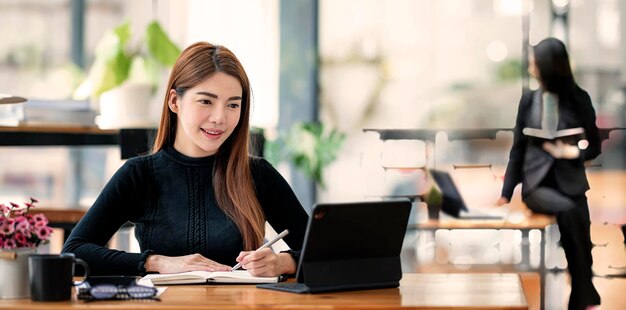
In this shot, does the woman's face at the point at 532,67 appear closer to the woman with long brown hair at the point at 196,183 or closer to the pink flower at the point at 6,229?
the woman with long brown hair at the point at 196,183

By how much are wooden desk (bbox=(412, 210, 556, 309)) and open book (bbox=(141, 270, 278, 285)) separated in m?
3.78

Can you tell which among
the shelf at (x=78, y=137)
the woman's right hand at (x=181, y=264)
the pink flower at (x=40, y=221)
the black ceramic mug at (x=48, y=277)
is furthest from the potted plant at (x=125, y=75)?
the black ceramic mug at (x=48, y=277)

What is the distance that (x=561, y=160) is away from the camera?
230 inches

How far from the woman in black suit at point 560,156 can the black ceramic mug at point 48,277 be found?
13.4 ft

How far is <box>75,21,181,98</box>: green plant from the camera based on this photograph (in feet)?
17.5

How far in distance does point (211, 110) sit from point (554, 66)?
3639mm

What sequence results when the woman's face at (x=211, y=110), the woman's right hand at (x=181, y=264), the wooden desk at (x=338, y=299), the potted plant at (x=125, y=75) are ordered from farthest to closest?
the potted plant at (x=125, y=75) < the woman's face at (x=211, y=110) < the woman's right hand at (x=181, y=264) < the wooden desk at (x=338, y=299)

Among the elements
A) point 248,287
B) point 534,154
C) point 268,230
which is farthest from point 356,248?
point 534,154

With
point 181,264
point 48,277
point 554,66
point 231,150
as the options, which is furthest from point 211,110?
point 554,66

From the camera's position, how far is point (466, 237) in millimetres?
6168

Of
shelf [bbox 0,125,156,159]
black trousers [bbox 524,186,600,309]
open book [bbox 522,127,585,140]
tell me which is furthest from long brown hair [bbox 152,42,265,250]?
black trousers [bbox 524,186,600,309]

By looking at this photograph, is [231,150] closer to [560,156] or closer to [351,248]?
[351,248]

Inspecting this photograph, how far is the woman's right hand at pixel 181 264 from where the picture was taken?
2418mm

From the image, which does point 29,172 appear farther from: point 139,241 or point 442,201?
point 139,241
